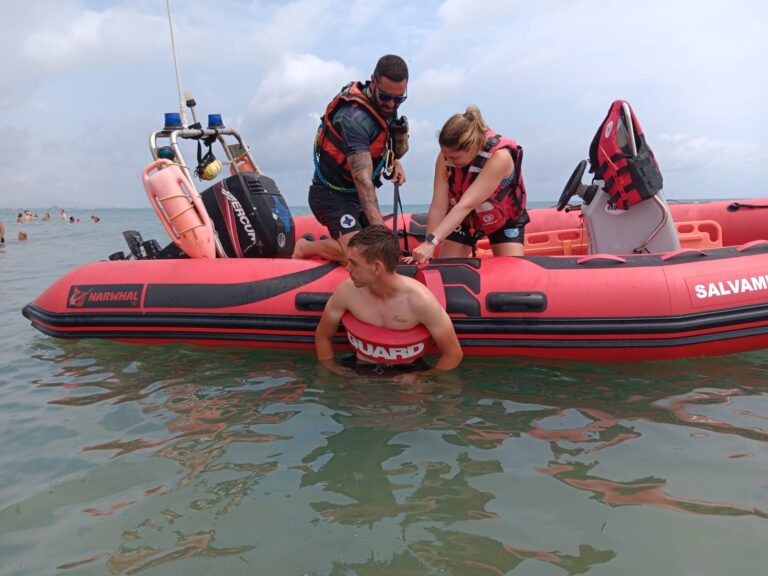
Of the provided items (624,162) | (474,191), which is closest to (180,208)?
(474,191)

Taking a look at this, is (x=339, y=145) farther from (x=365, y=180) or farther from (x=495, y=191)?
(x=495, y=191)

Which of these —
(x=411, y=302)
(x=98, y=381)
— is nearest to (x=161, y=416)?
(x=98, y=381)

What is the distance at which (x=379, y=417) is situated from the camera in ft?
9.30

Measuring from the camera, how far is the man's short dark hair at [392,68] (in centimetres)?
361

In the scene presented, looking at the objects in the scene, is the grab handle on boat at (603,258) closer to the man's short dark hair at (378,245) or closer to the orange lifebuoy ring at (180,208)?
the man's short dark hair at (378,245)

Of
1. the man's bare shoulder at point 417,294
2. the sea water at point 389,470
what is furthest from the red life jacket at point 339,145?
the sea water at point 389,470

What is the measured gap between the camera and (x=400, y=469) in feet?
7.72

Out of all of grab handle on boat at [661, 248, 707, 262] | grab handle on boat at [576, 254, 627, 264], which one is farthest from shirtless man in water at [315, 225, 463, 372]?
grab handle on boat at [661, 248, 707, 262]

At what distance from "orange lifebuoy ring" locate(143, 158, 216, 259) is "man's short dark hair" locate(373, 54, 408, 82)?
161 centimetres

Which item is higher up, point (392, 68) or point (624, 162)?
point (392, 68)

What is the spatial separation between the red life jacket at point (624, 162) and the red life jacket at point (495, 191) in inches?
29.2

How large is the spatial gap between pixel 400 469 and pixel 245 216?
104 inches

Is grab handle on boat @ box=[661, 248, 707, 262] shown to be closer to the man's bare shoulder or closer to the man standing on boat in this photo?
the man's bare shoulder

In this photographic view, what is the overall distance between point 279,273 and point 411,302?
3.65 feet
